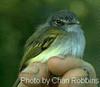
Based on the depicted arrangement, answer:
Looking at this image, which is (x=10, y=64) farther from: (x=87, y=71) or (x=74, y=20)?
(x=87, y=71)

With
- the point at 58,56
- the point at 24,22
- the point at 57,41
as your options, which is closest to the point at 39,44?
the point at 57,41

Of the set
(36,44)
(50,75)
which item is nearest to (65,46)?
(36,44)

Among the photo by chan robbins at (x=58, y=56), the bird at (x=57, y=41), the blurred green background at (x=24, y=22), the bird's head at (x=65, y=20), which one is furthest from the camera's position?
the blurred green background at (x=24, y=22)

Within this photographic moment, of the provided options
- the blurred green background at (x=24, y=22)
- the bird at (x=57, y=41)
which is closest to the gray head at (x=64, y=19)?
the bird at (x=57, y=41)

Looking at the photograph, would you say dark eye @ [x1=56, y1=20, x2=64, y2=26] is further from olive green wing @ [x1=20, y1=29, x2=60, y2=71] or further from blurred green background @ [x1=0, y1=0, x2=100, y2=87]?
blurred green background @ [x1=0, y1=0, x2=100, y2=87]

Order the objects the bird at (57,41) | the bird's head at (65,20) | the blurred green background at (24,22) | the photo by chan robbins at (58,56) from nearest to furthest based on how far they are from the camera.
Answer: the photo by chan robbins at (58,56) → the bird at (57,41) → the bird's head at (65,20) → the blurred green background at (24,22)

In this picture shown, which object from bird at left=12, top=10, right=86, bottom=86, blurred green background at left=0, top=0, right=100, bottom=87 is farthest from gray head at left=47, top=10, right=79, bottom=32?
blurred green background at left=0, top=0, right=100, bottom=87

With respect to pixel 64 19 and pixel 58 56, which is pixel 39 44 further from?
pixel 58 56

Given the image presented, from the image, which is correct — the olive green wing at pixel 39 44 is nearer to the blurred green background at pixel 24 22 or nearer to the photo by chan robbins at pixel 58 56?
the photo by chan robbins at pixel 58 56

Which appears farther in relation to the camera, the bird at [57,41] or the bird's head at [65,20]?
the bird's head at [65,20]
